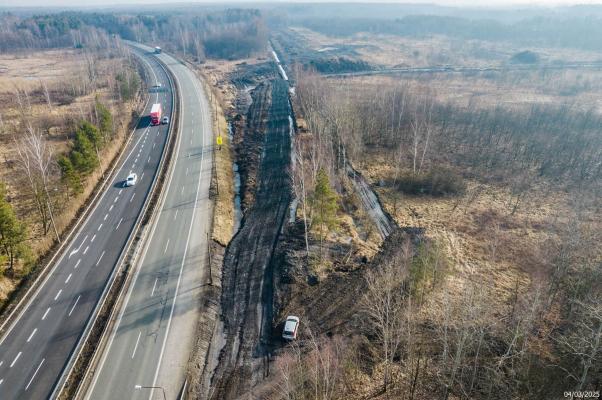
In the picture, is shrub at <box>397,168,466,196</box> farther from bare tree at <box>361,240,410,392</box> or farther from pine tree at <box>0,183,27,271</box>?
pine tree at <box>0,183,27,271</box>

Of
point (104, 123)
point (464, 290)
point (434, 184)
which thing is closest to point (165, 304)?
point (464, 290)

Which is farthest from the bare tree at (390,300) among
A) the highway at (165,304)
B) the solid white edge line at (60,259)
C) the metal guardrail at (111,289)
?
the solid white edge line at (60,259)

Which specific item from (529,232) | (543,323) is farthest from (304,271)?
(529,232)

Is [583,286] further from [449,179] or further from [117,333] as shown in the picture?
[117,333]

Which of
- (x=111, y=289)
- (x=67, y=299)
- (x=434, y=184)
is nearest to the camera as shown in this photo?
(x=67, y=299)

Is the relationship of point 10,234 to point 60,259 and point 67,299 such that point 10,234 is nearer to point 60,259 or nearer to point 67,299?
point 60,259

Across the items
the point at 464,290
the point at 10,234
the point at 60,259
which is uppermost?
the point at 10,234
